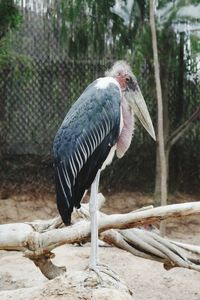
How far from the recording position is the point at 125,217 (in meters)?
3.24

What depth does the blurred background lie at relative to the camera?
6668 mm

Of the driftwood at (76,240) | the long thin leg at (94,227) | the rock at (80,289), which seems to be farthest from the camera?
the driftwood at (76,240)

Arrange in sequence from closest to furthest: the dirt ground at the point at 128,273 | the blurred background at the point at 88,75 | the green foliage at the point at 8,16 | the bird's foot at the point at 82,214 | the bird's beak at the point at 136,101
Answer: the bird's beak at the point at 136,101, the bird's foot at the point at 82,214, the dirt ground at the point at 128,273, the green foliage at the point at 8,16, the blurred background at the point at 88,75

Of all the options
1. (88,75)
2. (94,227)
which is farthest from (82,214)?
(88,75)

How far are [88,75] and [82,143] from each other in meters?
4.19

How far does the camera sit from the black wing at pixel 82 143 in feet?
9.90

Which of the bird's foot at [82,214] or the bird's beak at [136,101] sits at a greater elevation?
the bird's beak at [136,101]

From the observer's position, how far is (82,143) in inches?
119

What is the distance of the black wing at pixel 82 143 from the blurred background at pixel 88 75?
3544 mm

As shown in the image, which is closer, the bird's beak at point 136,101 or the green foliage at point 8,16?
the bird's beak at point 136,101

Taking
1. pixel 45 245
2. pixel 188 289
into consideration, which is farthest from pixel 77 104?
pixel 188 289

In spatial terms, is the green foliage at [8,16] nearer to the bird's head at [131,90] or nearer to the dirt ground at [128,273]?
the dirt ground at [128,273]

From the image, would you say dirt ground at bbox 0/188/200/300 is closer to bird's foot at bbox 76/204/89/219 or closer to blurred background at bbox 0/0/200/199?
bird's foot at bbox 76/204/89/219

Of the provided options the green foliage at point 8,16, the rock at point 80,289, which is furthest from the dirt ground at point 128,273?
the green foliage at point 8,16
